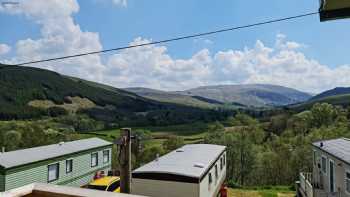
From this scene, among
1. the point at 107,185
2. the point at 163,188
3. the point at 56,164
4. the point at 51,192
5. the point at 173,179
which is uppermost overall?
the point at 51,192

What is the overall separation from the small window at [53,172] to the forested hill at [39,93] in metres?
88.5

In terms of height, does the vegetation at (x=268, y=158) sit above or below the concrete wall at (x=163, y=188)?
below

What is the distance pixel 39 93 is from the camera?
12494 centimetres

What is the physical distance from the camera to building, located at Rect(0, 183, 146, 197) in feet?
5.74

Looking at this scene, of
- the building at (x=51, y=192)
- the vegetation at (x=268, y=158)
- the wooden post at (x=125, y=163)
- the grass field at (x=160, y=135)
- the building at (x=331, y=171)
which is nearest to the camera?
the building at (x=51, y=192)

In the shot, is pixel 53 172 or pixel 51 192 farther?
pixel 53 172

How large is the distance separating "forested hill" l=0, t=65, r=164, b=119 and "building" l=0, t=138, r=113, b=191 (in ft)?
281

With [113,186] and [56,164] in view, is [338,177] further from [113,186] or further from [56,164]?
[56,164]

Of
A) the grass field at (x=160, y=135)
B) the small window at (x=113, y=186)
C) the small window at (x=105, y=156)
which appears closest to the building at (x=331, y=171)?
the small window at (x=113, y=186)

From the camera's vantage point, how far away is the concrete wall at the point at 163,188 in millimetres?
10953

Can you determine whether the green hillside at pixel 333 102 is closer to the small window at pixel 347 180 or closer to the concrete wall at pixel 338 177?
the concrete wall at pixel 338 177

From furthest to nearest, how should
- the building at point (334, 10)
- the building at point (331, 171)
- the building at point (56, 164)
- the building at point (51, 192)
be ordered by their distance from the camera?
the building at point (56, 164)
the building at point (331, 171)
the building at point (334, 10)
the building at point (51, 192)

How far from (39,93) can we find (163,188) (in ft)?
421

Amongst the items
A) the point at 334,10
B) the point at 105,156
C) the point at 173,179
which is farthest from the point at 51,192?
the point at 105,156
